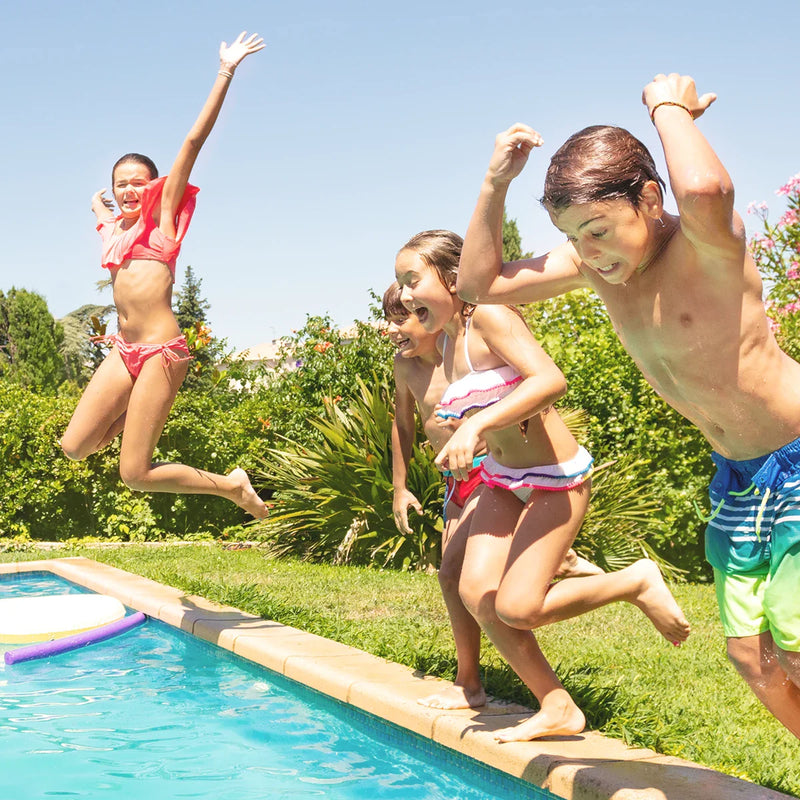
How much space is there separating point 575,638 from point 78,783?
8.54 ft

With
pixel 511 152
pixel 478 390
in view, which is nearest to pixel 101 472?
pixel 478 390

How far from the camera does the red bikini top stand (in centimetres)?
520

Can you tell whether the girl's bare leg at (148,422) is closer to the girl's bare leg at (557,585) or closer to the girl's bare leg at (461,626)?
the girl's bare leg at (461,626)

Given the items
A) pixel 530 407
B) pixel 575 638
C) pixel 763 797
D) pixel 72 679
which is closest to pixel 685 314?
pixel 530 407

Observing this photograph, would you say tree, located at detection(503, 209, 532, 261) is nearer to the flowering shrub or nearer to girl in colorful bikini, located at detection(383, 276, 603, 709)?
the flowering shrub

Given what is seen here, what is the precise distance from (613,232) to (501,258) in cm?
43

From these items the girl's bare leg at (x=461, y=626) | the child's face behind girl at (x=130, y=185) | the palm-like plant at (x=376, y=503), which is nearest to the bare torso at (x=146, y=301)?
the child's face behind girl at (x=130, y=185)

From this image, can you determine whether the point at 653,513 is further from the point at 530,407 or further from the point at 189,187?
the point at 530,407

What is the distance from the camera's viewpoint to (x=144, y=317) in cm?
522

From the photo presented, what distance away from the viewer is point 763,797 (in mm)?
2613

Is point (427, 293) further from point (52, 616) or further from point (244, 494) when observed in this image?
point (52, 616)

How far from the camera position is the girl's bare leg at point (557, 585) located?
314 centimetres

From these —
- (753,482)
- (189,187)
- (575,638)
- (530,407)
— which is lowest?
(575,638)

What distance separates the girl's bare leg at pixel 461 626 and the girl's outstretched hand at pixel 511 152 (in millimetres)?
1416
